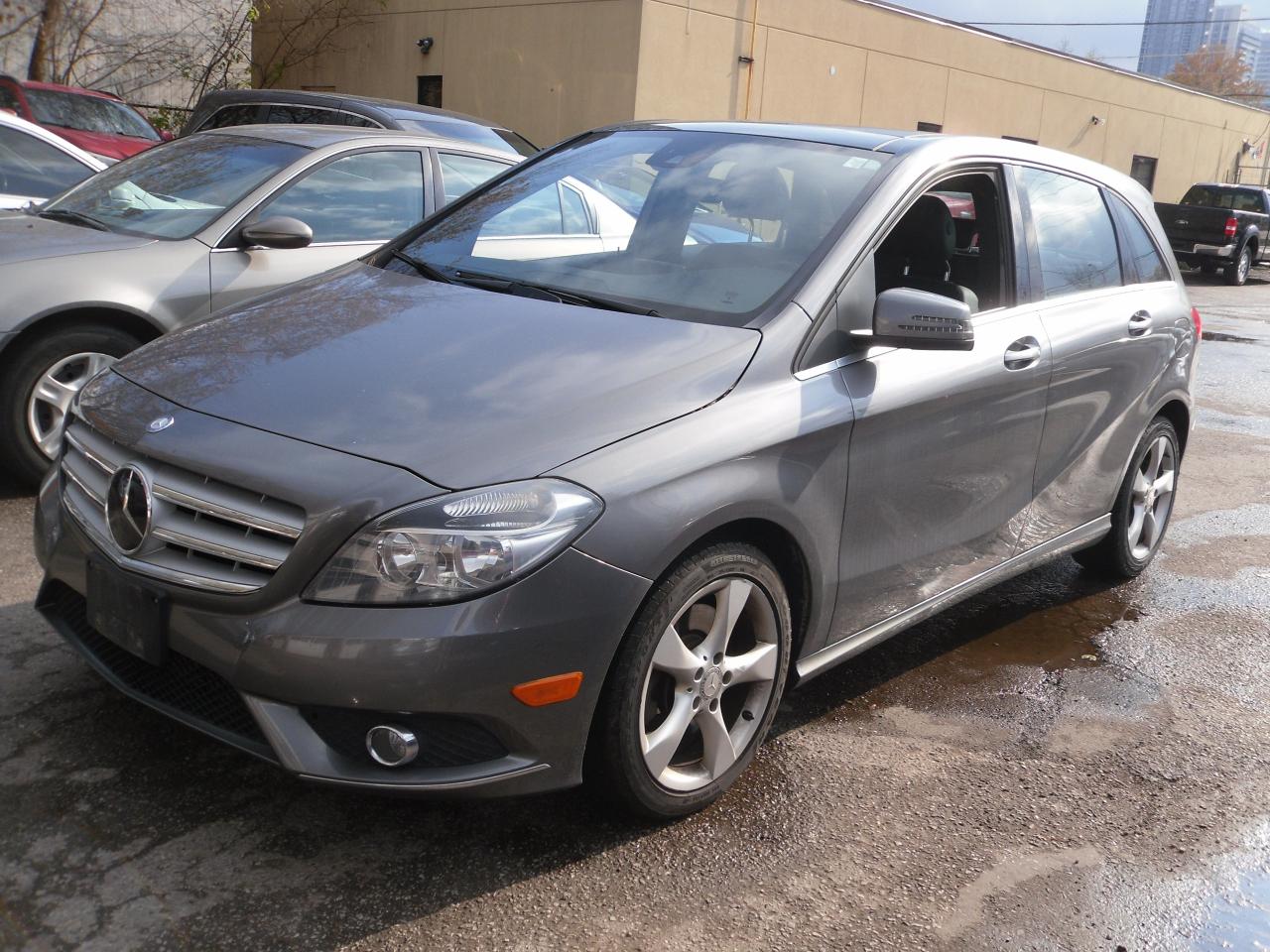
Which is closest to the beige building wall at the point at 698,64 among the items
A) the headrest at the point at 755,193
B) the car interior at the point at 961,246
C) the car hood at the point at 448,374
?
the car interior at the point at 961,246

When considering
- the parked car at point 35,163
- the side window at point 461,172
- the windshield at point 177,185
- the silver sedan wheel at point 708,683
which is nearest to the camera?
the silver sedan wheel at point 708,683

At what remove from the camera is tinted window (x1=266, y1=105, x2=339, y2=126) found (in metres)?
9.51

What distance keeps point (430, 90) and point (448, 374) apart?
21041mm

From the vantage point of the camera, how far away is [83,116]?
13.1 meters

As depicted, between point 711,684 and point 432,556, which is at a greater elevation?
point 432,556

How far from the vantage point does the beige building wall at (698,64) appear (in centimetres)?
1992

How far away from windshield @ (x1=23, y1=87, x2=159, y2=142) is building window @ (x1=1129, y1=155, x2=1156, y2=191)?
2787cm

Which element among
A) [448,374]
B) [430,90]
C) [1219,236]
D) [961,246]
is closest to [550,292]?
[448,374]

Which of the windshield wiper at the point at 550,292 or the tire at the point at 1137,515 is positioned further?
the tire at the point at 1137,515

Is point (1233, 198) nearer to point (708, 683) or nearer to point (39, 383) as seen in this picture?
point (39, 383)

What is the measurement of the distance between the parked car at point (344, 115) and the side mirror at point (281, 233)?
8.57 feet

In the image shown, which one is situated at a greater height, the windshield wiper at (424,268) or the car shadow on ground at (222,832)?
the windshield wiper at (424,268)

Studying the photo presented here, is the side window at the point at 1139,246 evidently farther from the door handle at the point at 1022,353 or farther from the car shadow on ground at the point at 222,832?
the car shadow on ground at the point at 222,832

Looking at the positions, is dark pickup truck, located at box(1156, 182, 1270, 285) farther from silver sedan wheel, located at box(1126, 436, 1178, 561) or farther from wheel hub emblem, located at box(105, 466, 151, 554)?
wheel hub emblem, located at box(105, 466, 151, 554)
